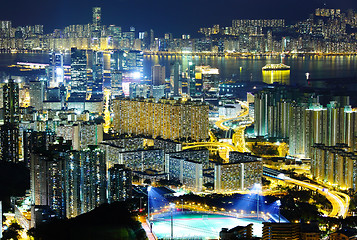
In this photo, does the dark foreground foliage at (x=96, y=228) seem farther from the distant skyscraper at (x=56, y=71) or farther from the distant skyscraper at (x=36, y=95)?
the distant skyscraper at (x=56, y=71)

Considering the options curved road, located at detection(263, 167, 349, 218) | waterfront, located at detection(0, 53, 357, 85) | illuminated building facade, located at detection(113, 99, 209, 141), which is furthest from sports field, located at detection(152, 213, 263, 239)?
waterfront, located at detection(0, 53, 357, 85)

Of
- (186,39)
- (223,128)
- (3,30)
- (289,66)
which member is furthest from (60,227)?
(186,39)

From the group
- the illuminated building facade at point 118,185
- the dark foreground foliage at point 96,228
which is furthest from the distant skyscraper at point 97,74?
the dark foreground foliage at point 96,228

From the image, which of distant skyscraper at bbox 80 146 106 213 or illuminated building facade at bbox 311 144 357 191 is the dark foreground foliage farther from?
illuminated building facade at bbox 311 144 357 191

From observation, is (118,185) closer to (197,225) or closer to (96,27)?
(197,225)

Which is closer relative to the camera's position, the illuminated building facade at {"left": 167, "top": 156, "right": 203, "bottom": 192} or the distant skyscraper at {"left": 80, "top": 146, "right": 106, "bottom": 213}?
the distant skyscraper at {"left": 80, "top": 146, "right": 106, "bottom": 213}
